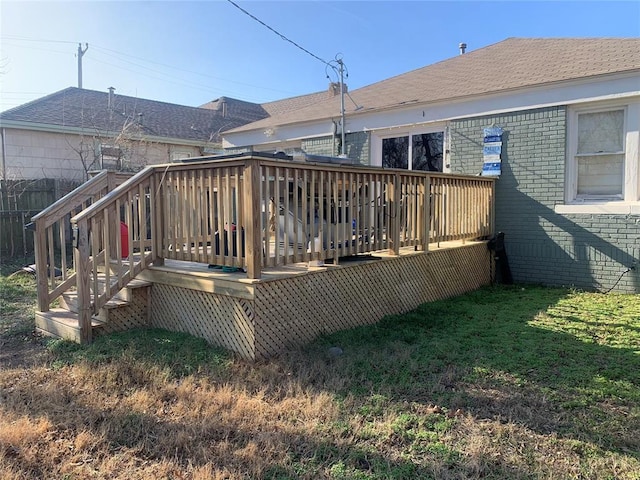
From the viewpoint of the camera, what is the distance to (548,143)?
7957 millimetres

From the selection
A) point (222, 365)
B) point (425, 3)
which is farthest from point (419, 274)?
point (425, 3)

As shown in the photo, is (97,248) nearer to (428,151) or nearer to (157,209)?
(157,209)

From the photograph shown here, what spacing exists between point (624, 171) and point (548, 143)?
123cm

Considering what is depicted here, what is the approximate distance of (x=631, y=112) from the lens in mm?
7277

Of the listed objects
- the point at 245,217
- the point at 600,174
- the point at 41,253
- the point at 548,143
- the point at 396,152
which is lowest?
the point at 41,253

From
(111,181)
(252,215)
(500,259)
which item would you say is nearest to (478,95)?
(500,259)

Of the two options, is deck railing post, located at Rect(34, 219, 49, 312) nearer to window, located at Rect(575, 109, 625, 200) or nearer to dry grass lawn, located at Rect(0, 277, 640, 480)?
dry grass lawn, located at Rect(0, 277, 640, 480)

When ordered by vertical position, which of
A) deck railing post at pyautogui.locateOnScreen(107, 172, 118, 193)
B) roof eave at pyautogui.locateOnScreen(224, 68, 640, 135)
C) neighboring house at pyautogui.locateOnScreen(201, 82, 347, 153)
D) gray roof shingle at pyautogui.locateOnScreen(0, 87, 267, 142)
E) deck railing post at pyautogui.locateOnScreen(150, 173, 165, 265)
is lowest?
deck railing post at pyautogui.locateOnScreen(150, 173, 165, 265)

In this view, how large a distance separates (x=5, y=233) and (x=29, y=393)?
8.50m

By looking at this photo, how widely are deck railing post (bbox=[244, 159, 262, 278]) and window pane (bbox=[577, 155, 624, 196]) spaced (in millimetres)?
6199

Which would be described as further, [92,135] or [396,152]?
[92,135]

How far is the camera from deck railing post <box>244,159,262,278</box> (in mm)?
4211

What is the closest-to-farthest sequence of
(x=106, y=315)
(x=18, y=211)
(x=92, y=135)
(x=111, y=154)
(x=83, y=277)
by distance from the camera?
(x=83, y=277), (x=106, y=315), (x=18, y=211), (x=111, y=154), (x=92, y=135)

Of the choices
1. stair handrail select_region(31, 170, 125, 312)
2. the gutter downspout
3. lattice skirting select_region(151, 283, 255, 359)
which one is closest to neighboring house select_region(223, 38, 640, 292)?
lattice skirting select_region(151, 283, 255, 359)
